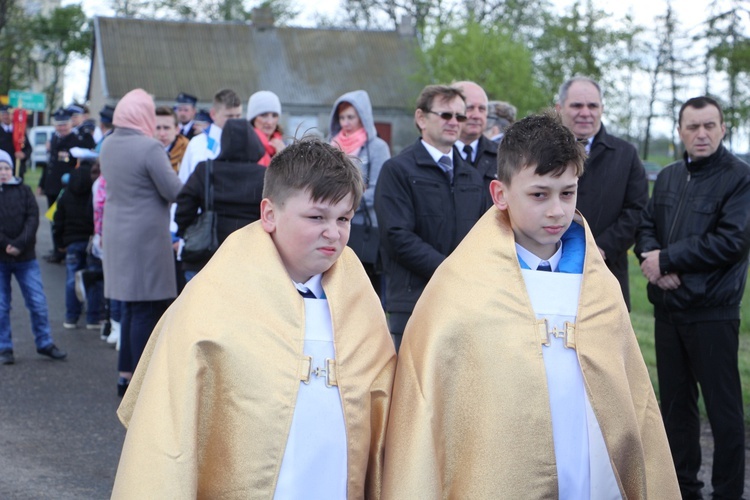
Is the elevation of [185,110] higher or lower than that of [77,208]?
Answer: higher

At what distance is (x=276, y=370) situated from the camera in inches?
126

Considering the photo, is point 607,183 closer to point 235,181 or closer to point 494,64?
point 235,181

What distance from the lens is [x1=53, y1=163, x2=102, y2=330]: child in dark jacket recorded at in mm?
10844

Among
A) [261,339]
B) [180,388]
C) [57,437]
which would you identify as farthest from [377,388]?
[57,437]

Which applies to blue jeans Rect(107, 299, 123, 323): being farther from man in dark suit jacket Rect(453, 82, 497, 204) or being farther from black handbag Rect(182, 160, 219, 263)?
man in dark suit jacket Rect(453, 82, 497, 204)

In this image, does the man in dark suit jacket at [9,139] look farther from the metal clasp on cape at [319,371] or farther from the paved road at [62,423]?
the metal clasp on cape at [319,371]

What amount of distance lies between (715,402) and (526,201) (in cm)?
276

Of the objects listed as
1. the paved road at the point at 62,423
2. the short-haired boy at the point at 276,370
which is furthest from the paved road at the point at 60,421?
the short-haired boy at the point at 276,370

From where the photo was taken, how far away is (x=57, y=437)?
6824 mm

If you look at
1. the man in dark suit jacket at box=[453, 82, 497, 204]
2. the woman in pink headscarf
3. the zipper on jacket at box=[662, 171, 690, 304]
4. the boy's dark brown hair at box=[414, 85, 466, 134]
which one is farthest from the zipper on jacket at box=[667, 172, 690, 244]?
the woman in pink headscarf

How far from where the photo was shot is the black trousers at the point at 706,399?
18.4ft

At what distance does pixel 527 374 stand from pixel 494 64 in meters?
41.2

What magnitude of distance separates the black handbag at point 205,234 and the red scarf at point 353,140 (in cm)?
106

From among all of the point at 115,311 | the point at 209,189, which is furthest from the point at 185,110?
the point at 209,189
